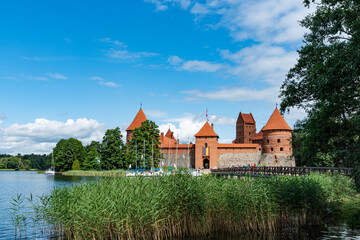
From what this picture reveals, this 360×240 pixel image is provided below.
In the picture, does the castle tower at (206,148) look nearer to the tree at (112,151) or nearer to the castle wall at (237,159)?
the castle wall at (237,159)

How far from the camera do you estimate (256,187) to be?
10.9 metres

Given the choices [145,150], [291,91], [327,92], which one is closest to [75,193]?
[327,92]

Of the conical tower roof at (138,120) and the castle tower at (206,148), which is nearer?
the castle tower at (206,148)

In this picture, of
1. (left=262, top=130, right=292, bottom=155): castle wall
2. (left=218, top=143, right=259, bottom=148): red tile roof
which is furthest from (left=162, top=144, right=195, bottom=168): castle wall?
(left=262, top=130, right=292, bottom=155): castle wall

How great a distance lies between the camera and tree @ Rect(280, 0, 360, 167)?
919 centimetres

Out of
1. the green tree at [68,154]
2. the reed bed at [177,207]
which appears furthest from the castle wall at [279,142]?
the reed bed at [177,207]

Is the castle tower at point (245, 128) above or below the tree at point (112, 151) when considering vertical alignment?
above

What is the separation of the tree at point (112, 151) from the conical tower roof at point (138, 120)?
8796 millimetres

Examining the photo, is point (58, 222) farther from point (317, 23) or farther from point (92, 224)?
point (317, 23)

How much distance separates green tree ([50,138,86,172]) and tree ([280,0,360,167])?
2039 inches

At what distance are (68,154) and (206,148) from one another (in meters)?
27.0

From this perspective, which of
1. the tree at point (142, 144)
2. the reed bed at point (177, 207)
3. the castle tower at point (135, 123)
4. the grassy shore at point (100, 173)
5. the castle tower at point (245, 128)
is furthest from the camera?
the castle tower at point (245, 128)

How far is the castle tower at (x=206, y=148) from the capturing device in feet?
181

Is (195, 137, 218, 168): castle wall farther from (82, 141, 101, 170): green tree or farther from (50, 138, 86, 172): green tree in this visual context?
(50, 138, 86, 172): green tree
